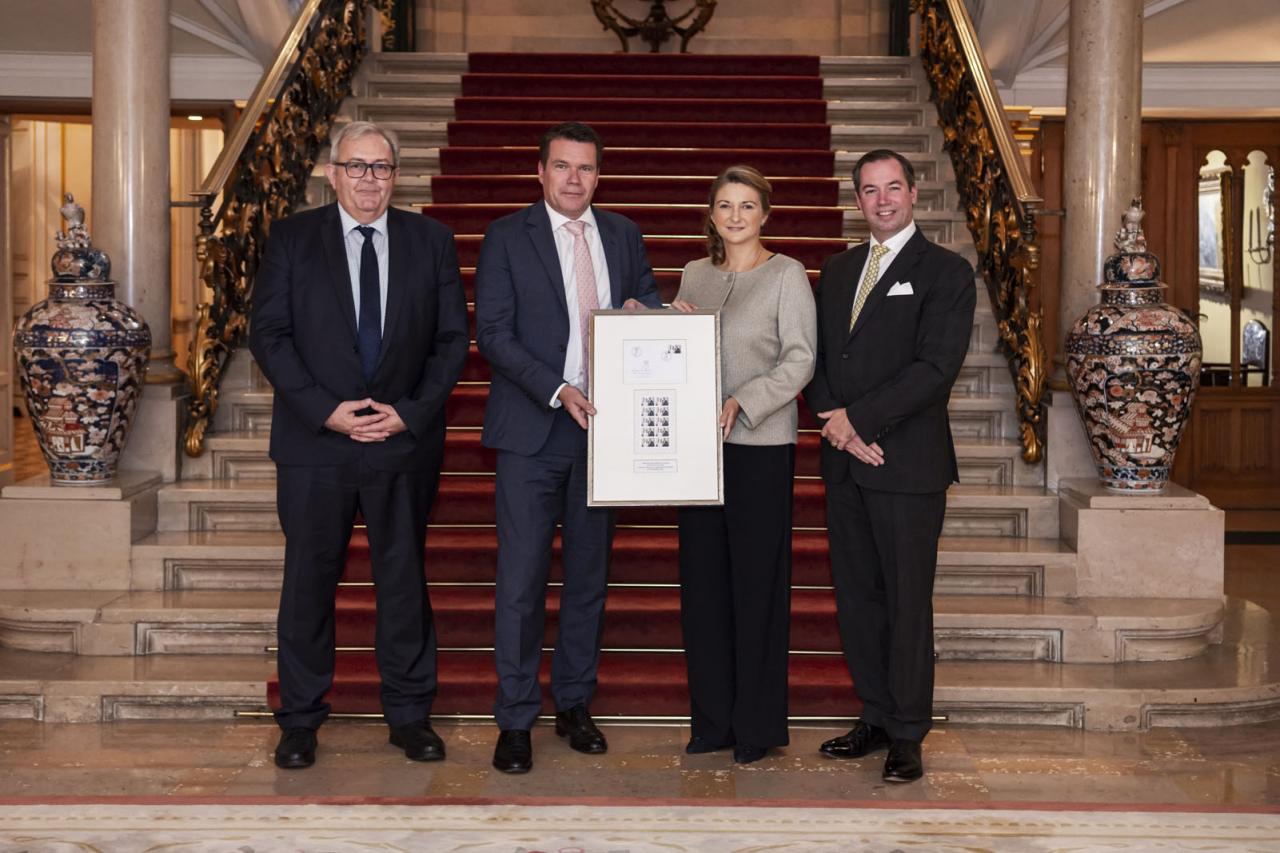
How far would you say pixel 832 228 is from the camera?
756cm

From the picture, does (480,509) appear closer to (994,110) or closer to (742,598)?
(742,598)

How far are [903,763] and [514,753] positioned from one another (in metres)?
1.09

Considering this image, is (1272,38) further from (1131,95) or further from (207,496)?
(207,496)

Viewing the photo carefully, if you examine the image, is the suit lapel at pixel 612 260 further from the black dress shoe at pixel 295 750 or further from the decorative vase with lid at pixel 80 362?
the decorative vase with lid at pixel 80 362

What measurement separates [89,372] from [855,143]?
4.47m

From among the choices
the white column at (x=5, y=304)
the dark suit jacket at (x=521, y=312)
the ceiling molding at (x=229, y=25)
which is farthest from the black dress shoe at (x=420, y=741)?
the white column at (x=5, y=304)

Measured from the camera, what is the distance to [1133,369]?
17.9ft

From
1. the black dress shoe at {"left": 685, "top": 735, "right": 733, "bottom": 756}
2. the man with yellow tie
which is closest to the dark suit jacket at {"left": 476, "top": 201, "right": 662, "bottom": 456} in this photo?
the man with yellow tie

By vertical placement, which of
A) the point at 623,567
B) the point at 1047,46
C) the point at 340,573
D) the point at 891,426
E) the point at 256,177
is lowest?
the point at 623,567

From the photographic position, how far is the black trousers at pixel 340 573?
4316mm

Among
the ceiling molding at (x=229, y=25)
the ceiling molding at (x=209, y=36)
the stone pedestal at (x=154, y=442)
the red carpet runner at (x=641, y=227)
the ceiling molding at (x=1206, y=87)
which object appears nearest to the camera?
the red carpet runner at (x=641, y=227)

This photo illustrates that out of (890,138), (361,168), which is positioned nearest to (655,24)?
(890,138)

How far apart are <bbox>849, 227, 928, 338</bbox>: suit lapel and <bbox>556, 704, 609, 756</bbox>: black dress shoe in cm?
140

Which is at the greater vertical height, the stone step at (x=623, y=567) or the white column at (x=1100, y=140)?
the white column at (x=1100, y=140)
